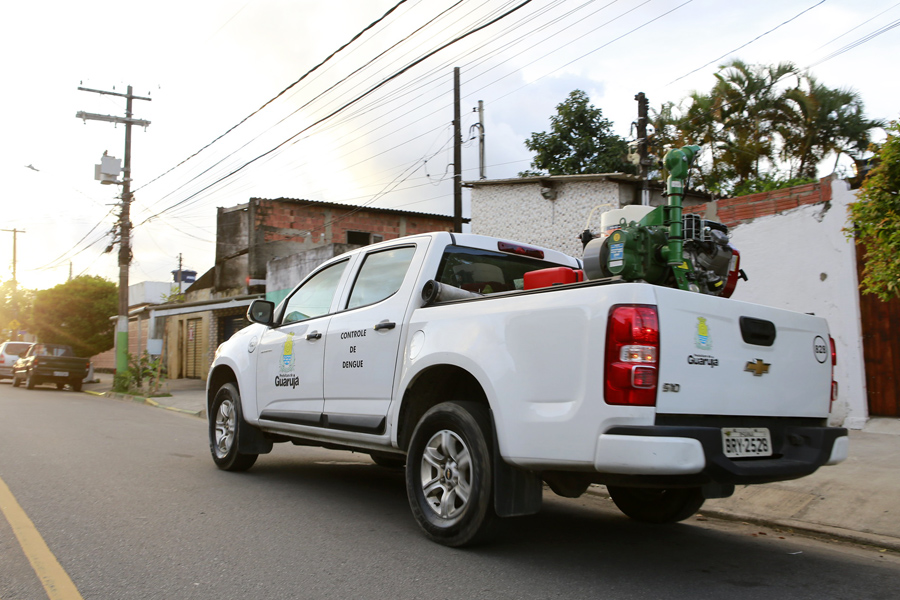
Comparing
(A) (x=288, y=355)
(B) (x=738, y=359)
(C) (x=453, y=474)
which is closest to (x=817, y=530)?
(B) (x=738, y=359)

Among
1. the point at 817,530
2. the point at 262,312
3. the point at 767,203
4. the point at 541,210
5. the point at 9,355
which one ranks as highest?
the point at 541,210

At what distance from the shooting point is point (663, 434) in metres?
3.20

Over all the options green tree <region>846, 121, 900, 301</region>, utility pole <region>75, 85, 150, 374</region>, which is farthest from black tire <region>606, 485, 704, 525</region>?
utility pole <region>75, 85, 150, 374</region>

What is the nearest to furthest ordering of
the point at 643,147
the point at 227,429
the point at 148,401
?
the point at 227,429 → the point at 643,147 → the point at 148,401

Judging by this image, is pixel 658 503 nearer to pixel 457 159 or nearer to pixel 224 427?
pixel 224 427

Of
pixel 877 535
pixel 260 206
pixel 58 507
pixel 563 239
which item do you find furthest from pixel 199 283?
pixel 877 535

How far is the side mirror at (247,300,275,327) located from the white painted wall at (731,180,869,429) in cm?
633

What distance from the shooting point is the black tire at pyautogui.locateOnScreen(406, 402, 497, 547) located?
391cm

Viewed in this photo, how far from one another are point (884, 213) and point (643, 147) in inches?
343

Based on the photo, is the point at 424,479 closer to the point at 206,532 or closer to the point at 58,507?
the point at 206,532

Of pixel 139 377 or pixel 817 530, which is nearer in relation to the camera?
pixel 817 530

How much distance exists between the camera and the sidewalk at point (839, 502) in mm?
5012

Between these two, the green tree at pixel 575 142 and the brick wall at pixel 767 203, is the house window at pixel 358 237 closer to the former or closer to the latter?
the green tree at pixel 575 142

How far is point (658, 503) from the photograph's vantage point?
16.3 ft
